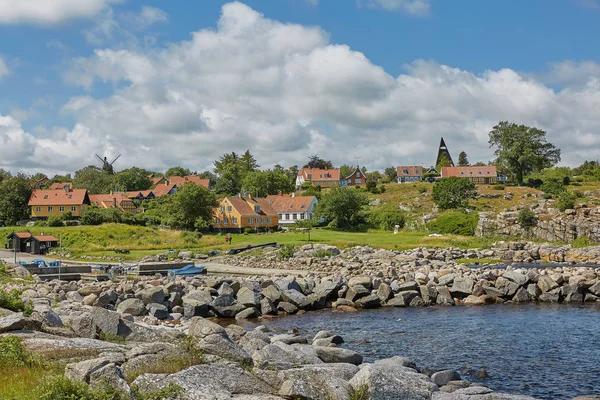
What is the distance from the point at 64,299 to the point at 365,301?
52.5 ft

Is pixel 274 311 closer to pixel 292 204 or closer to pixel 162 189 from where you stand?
pixel 292 204

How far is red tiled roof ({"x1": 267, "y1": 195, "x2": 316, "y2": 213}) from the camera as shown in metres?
97.9

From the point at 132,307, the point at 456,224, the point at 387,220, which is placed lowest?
the point at 132,307

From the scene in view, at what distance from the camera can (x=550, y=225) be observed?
2741 inches

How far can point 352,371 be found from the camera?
1256 centimetres

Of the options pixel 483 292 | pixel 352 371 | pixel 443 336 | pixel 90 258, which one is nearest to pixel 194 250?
pixel 90 258

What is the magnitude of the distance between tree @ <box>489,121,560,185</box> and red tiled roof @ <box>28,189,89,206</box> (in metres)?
79.3

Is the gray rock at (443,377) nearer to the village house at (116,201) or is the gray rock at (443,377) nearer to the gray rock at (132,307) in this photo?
the gray rock at (132,307)

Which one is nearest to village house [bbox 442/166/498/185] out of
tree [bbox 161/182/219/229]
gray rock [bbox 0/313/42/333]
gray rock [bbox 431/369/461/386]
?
tree [bbox 161/182/219/229]

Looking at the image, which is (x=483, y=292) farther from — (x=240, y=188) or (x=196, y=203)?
(x=240, y=188)

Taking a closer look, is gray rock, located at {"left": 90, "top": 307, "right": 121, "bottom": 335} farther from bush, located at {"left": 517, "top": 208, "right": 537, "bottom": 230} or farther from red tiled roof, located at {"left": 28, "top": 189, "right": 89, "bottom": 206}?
red tiled roof, located at {"left": 28, "top": 189, "right": 89, "bottom": 206}

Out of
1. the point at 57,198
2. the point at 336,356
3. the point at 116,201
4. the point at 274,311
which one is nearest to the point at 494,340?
the point at 336,356

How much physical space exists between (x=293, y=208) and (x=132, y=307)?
235 feet

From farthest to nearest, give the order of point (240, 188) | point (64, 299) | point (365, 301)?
point (240, 188), point (365, 301), point (64, 299)
